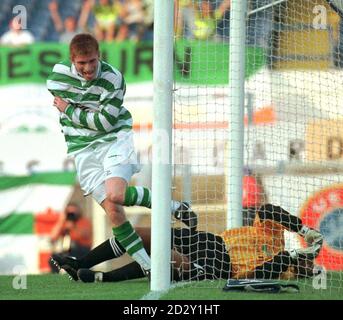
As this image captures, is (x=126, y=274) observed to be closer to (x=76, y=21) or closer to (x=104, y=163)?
(x=104, y=163)

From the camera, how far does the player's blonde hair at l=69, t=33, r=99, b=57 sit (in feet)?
19.1

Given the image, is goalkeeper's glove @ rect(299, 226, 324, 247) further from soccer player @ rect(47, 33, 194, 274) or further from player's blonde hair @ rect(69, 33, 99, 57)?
player's blonde hair @ rect(69, 33, 99, 57)

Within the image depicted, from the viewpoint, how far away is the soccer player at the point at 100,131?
5.96 meters

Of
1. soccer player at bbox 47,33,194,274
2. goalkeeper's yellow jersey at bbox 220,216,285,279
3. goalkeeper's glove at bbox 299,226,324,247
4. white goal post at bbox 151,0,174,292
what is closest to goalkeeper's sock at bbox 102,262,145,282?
soccer player at bbox 47,33,194,274

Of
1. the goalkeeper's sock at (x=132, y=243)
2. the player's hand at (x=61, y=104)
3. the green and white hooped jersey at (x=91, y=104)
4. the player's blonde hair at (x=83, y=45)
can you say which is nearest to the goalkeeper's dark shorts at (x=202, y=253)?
the goalkeeper's sock at (x=132, y=243)

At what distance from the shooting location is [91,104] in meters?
6.14

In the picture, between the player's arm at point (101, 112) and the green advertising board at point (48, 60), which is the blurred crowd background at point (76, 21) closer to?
the green advertising board at point (48, 60)

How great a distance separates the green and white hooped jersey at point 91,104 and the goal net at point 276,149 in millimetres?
392

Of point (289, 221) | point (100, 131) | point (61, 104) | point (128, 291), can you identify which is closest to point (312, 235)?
point (289, 221)

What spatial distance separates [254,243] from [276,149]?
6.06ft
